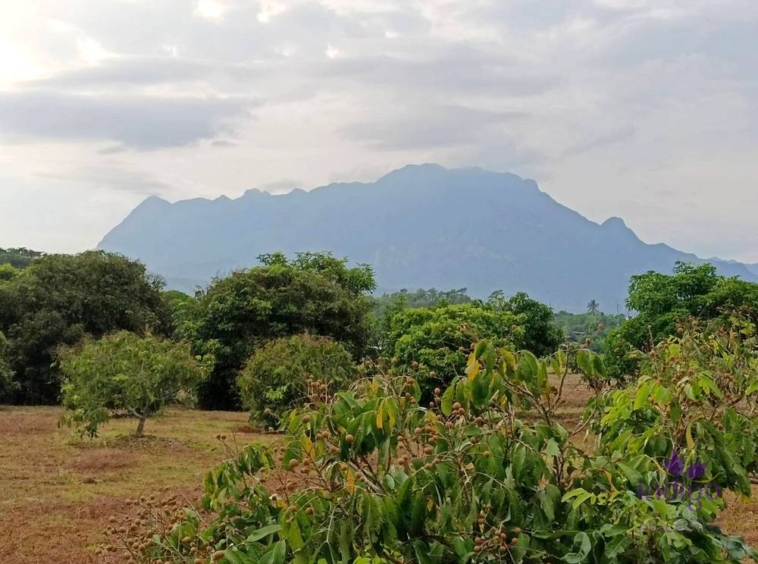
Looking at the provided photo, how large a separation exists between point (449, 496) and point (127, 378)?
15469 mm

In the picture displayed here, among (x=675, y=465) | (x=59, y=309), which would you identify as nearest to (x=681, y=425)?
(x=675, y=465)

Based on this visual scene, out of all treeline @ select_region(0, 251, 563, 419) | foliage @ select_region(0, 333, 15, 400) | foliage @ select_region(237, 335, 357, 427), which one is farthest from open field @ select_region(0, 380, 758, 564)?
treeline @ select_region(0, 251, 563, 419)

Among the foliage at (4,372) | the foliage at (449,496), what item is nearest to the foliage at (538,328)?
the foliage at (4,372)

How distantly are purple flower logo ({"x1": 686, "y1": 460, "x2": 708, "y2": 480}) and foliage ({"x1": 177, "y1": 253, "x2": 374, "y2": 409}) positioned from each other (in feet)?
74.1

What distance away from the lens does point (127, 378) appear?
54.9 ft

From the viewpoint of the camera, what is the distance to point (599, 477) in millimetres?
2789

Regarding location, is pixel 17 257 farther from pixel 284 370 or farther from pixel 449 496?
pixel 449 496

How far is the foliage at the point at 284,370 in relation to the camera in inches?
759

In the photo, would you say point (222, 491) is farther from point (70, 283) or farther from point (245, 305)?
point (70, 283)

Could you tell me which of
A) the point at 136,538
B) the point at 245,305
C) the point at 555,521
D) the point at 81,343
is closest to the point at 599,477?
the point at 555,521

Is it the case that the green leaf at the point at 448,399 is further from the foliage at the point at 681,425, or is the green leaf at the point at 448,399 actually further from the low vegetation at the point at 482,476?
the foliage at the point at 681,425

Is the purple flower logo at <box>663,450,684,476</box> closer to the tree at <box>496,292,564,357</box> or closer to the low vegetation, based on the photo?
the low vegetation

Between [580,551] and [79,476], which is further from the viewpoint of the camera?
[79,476]

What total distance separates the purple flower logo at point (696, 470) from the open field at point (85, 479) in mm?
2069
